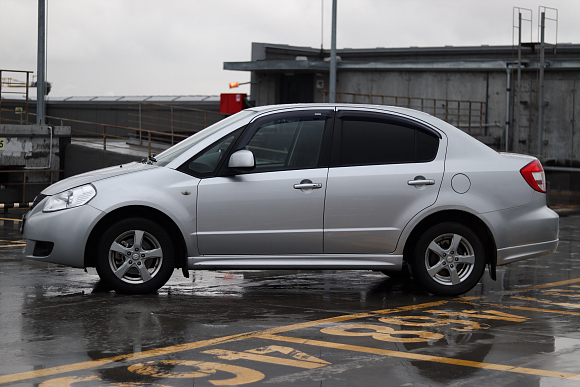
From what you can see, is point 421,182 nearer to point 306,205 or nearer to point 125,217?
point 306,205

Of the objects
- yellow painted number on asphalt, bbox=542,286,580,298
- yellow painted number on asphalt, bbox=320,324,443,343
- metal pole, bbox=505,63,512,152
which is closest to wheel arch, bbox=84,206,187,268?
yellow painted number on asphalt, bbox=320,324,443,343

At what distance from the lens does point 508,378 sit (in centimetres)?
492

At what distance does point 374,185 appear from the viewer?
7.73 meters

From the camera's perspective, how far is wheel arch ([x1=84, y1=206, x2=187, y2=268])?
7598 mm

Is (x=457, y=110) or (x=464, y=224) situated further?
(x=457, y=110)

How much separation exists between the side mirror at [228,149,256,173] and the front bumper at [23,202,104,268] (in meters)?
1.27

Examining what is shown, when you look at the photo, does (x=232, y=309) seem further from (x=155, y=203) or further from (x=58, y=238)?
(x=58, y=238)

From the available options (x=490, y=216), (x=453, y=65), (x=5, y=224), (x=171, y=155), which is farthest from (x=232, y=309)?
(x=453, y=65)

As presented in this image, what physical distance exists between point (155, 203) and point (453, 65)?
25873mm

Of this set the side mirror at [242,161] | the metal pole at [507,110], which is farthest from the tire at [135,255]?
the metal pole at [507,110]

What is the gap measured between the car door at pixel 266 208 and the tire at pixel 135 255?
0.37 m

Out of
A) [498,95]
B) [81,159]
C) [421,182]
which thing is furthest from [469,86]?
[421,182]

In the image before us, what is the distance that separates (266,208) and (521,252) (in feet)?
8.34

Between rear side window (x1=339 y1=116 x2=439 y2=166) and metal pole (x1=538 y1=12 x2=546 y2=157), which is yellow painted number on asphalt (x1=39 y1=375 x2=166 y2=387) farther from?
metal pole (x1=538 y1=12 x2=546 y2=157)
